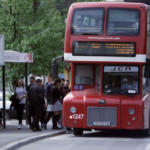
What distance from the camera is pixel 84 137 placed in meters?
17.5

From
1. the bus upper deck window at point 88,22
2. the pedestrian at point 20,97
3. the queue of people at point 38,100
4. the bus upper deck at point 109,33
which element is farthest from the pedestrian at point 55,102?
the bus upper deck window at point 88,22

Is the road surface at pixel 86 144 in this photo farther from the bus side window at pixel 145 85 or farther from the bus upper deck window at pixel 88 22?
the bus upper deck window at pixel 88 22

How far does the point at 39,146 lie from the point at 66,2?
2019 inches

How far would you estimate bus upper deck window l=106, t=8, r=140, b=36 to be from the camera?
17.1 m

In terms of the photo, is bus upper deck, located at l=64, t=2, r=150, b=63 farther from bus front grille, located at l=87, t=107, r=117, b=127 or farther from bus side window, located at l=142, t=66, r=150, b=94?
bus front grille, located at l=87, t=107, r=117, b=127

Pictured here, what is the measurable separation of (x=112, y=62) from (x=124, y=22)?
1203 mm

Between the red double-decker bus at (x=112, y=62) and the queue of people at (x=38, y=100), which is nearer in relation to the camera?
the red double-decker bus at (x=112, y=62)

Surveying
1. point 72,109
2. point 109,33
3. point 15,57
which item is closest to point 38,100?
point 72,109

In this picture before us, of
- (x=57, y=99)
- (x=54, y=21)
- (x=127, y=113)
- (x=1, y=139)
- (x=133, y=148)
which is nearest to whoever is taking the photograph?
(x=133, y=148)

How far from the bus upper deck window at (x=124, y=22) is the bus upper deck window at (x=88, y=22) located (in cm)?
26

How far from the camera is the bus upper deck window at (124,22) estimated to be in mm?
17095

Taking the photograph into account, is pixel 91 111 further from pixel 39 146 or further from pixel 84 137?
pixel 39 146

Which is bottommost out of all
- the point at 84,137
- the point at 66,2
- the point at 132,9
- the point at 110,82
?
the point at 84,137

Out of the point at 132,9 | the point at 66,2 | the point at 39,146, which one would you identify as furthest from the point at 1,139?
the point at 66,2
